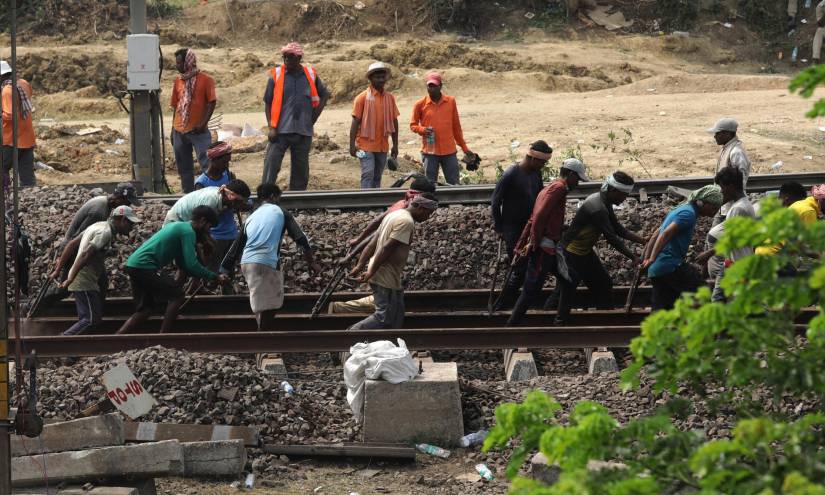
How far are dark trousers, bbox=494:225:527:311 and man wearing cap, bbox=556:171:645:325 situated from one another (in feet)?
1.33

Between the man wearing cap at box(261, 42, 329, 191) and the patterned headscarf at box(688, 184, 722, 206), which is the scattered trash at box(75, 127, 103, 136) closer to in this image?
the man wearing cap at box(261, 42, 329, 191)

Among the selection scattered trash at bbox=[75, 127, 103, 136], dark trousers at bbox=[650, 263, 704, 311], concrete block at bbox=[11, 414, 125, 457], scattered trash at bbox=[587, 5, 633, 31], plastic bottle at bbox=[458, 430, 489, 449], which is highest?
scattered trash at bbox=[587, 5, 633, 31]

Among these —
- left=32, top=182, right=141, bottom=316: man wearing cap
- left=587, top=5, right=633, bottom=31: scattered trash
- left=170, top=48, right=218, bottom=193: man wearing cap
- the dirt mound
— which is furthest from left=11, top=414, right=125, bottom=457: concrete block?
left=587, top=5, right=633, bottom=31: scattered trash

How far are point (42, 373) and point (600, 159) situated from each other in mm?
11303

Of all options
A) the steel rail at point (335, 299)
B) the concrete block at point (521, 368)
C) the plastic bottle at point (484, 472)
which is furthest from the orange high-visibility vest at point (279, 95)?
the plastic bottle at point (484, 472)

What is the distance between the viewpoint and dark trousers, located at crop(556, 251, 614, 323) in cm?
1152

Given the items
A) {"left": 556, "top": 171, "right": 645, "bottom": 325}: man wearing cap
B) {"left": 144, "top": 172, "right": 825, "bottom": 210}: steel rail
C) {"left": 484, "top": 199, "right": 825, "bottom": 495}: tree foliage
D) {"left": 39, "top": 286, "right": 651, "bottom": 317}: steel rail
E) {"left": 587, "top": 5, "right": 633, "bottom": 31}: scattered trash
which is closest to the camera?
{"left": 484, "top": 199, "right": 825, "bottom": 495}: tree foliage

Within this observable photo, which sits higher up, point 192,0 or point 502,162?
point 192,0

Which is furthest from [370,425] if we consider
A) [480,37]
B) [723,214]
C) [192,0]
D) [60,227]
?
[192,0]

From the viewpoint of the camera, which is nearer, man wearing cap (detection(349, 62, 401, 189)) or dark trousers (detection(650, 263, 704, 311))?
dark trousers (detection(650, 263, 704, 311))

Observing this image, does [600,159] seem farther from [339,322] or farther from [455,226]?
[339,322]

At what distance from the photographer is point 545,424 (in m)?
5.57

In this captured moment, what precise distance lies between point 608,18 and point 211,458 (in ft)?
76.6

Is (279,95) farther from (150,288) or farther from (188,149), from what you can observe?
(150,288)
